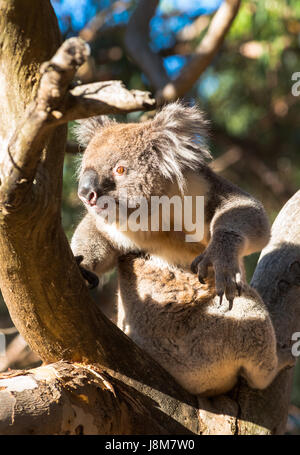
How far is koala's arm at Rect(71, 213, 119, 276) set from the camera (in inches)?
122

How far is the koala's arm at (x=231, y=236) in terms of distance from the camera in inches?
96.7

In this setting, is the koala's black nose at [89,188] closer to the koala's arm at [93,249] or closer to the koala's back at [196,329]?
the koala's arm at [93,249]

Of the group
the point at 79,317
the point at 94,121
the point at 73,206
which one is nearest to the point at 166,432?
the point at 79,317

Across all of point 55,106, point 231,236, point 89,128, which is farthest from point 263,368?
point 55,106

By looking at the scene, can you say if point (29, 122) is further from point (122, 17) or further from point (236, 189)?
point (122, 17)

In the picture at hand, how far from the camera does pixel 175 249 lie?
3.09 m

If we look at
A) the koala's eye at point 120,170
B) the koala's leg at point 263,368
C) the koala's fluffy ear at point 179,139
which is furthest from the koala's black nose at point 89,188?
the koala's leg at point 263,368

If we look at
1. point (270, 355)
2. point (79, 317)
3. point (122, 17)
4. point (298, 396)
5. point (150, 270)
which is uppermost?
point (122, 17)

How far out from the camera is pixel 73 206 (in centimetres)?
608

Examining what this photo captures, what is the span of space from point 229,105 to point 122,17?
6.78ft

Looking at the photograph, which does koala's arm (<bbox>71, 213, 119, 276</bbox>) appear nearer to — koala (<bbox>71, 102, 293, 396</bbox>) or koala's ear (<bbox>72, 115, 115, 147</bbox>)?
koala (<bbox>71, 102, 293, 396</bbox>)
